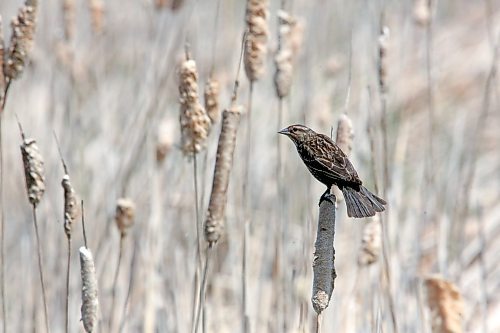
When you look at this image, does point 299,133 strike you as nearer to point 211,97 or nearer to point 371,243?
point 211,97

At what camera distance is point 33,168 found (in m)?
1.28

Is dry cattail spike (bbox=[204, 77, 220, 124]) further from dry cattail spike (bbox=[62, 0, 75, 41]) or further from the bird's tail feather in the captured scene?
dry cattail spike (bbox=[62, 0, 75, 41])

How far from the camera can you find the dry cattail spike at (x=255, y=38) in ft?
5.30

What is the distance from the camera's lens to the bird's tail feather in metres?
1.19

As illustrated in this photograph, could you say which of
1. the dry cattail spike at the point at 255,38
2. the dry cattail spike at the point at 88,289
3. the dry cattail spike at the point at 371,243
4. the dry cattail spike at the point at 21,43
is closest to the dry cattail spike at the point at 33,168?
the dry cattail spike at the point at 88,289

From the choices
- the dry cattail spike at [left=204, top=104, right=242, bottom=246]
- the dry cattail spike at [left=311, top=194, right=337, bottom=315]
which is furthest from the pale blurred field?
the dry cattail spike at [left=311, top=194, right=337, bottom=315]

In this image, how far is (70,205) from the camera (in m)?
1.27

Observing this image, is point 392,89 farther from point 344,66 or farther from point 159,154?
point 159,154

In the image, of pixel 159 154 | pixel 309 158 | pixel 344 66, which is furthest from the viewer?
pixel 344 66

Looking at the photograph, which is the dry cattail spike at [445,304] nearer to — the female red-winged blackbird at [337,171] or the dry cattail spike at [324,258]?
the female red-winged blackbird at [337,171]

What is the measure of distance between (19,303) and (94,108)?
0.95m

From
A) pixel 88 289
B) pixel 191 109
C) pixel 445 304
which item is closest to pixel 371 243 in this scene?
pixel 445 304

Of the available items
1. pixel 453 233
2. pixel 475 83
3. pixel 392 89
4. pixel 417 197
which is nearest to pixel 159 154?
pixel 453 233

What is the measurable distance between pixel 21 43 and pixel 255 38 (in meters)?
0.41
